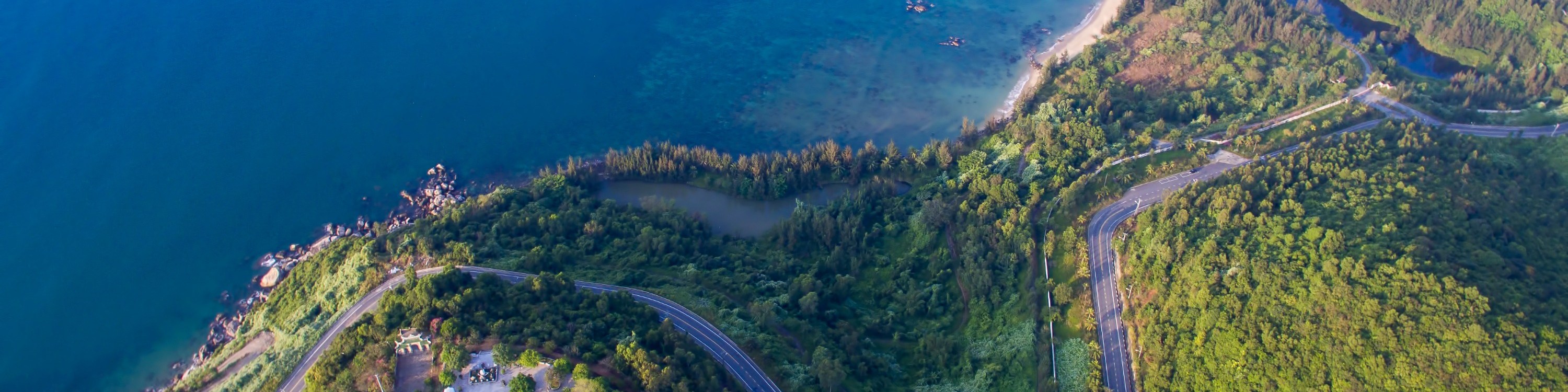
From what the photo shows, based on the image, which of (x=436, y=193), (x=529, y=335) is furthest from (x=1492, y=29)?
(x=436, y=193)

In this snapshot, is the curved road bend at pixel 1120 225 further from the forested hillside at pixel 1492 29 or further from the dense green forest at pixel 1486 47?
the forested hillside at pixel 1492 29

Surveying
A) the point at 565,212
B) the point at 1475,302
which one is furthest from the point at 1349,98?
the point at 565,212

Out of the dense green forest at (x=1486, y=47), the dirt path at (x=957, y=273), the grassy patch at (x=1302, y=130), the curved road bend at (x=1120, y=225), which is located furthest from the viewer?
the dense green forest at (x=1486, y=47)

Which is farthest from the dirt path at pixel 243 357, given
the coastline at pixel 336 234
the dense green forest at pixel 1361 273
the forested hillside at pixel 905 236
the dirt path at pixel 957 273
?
the dense green forest at pixel 1361 273

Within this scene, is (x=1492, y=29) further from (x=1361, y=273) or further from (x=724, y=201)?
(x=724, y=201)

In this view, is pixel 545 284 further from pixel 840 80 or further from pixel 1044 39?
pixel 1044 39

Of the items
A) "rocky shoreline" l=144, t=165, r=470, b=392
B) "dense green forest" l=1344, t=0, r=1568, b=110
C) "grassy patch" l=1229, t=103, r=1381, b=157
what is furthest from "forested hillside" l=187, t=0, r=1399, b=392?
"dense green forest" l=1344, t=0, r=1568, b=110
